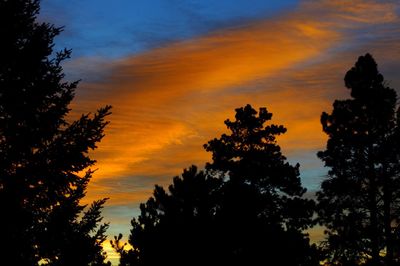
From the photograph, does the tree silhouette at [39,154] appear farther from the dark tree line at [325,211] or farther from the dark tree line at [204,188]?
the dark tree line at [325,211]

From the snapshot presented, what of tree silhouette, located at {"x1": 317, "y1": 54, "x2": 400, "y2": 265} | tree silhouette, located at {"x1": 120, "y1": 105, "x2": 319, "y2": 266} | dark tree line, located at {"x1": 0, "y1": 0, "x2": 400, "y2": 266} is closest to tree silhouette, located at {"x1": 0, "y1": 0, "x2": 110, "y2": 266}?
dark tree line, located at {"x1": 0, "y1": 0, "x2": 400, "y2": 266}

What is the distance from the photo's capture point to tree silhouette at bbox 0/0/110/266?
14.7 metres

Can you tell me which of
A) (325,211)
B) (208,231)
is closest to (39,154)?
(208,231)

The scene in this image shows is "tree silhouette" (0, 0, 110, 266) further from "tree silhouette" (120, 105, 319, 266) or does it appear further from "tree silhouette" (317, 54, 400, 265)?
"tree silhouette" (317, 54, 400, 265)

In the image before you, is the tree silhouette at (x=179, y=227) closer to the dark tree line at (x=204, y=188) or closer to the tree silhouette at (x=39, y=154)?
the dark tree line at (x=204, y=188)

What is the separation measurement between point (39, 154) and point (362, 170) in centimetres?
1977

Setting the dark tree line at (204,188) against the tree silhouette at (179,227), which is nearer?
the dark tree line at (204,188)

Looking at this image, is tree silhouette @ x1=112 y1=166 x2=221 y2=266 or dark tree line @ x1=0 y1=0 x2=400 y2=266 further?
tree silhouette @ x1=112 y1=166 x2=221 y2=266

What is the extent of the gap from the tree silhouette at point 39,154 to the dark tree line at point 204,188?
28 millimetres

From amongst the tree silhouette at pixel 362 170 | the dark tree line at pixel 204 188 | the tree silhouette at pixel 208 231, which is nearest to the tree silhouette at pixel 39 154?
the dark tree line at pixel 204 188

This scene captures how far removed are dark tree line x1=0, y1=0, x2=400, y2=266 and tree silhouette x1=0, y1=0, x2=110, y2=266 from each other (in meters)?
0.03

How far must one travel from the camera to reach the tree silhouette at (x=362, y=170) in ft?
98.7

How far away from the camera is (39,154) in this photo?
618 inches

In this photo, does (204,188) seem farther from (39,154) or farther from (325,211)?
(39,154)
